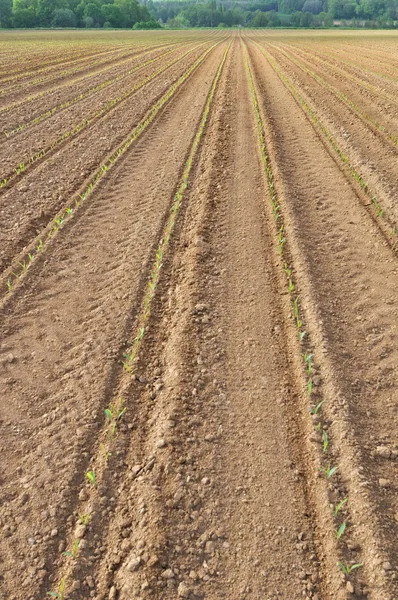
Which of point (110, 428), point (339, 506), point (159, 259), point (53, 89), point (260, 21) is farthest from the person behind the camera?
point (260, 21)

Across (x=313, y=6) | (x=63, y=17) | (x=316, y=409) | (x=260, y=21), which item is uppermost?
(x=313, y=6)

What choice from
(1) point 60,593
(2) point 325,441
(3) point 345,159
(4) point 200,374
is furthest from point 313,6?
(1) point 60,593

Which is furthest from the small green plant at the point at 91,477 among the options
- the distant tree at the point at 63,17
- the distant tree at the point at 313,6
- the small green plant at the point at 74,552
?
the distant tree at the point at 313,6

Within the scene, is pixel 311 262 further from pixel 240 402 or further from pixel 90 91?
pixel 90 91

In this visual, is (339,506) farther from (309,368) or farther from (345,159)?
(345,159)

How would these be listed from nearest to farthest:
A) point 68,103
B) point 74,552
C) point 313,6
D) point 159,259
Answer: point 74,552 < point 159,259 < point 68,103 < point 313,6

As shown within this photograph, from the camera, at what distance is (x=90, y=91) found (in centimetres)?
1623

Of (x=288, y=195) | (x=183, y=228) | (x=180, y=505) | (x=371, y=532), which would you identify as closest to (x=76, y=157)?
(x=183, y=228)

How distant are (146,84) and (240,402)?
16478 mm

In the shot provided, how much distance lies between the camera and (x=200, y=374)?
4168 millimetres

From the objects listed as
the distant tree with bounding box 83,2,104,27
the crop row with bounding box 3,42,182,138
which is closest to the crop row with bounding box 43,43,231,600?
the crop row with bounding box 3,42,182,138

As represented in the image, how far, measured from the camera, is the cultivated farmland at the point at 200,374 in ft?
9.37

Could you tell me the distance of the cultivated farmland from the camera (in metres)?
2.86

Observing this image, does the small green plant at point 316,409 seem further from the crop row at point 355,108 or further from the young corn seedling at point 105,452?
the crop row at point 355,108
